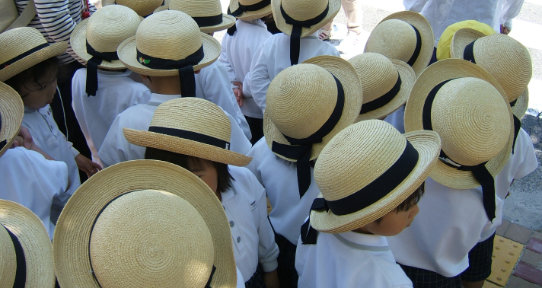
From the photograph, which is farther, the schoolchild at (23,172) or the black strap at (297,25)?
the black strap at (297,25)

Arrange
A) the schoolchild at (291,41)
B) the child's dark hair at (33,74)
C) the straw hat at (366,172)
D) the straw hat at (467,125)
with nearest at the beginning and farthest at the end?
the straw hat at (366,172) → the straw hat at (467,125) → the child's dark hair at (33,74) → the schoolchild at (291,41)

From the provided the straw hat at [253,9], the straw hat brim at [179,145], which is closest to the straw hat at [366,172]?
the straw hat brim at [179,145]

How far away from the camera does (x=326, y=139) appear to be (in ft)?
7.54

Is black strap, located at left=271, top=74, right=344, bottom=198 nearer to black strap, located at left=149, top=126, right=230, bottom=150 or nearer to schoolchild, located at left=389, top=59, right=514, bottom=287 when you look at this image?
schoolchild, located at left=389, top=59, right=514, bottom=287

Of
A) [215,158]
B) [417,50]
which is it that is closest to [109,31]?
[215,158]

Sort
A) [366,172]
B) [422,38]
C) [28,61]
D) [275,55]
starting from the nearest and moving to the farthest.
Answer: [366,172], [28,61], [422,38], [275,55]

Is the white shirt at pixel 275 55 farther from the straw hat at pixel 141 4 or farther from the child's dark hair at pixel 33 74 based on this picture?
the child's dark hair at pixel 33 74

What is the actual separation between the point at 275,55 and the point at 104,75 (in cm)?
121

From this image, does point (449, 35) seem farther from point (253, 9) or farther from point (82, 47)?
point (82, 47)


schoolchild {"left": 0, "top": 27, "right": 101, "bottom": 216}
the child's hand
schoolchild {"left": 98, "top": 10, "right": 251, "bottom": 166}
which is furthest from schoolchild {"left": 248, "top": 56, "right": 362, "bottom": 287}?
the child's hand

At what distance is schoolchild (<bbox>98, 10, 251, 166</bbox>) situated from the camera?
2504 mm

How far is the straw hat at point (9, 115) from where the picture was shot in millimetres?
2018

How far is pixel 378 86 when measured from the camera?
2.60 meters

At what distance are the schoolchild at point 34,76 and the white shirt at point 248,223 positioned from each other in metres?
0.95
